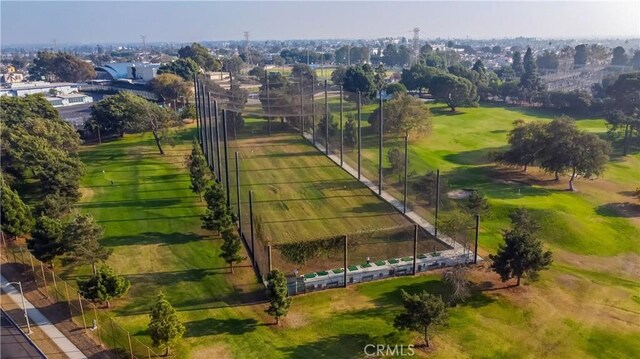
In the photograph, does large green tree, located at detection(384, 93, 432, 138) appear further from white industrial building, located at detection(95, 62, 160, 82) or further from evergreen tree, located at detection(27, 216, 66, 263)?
white industrial building, located at detection(95, 62, 160, 82)

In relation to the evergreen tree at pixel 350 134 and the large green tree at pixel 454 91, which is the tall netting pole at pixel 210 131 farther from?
the large green tree at pixel 454 91

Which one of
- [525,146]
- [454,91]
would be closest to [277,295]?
[525,146]

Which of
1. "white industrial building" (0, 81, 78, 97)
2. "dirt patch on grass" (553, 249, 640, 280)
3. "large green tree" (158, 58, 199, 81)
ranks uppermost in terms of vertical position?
"large green tree" (158, 58, 199, 81)

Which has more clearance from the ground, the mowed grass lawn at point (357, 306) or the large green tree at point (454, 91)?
the large green tree at point (454, 91)

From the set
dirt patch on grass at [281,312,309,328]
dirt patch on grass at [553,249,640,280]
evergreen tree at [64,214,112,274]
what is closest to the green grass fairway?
dirt patch on grass at [281,312,309,328]

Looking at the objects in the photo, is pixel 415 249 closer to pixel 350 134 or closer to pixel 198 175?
pixel 198 175

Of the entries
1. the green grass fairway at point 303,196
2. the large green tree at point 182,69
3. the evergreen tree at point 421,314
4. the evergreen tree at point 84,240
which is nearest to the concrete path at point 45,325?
the evergreen tree at point 84,240

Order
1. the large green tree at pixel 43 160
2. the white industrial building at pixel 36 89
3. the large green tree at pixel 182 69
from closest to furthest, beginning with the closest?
the large green tree at pixel 43 160 → the large green tree at pixel 182 69 → the white industrial building at pixel 36 89

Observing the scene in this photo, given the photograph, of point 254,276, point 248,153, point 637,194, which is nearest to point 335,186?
point 248,153
